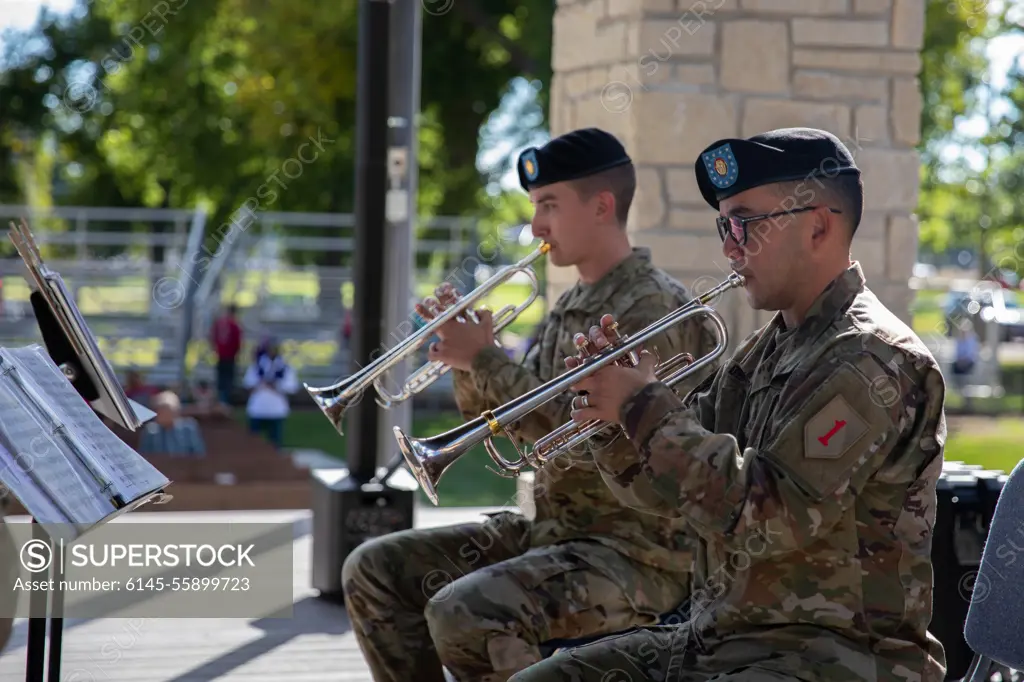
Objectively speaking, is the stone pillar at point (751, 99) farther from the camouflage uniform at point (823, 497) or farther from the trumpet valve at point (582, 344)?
the camouflage uniform at point (823, 497)

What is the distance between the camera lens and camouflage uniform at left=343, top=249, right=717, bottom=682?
A: 125 inches

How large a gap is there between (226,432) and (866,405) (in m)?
11.2

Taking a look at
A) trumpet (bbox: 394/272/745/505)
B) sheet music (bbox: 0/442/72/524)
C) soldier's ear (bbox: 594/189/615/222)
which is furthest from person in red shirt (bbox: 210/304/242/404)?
sheet music (bbox: 0/442/72/524)

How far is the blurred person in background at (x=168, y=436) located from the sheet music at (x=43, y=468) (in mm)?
7412

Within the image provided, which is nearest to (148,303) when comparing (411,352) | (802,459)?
(411,352)

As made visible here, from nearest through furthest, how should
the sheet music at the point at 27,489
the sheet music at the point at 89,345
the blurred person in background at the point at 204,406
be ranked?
1. the sheet music at the point at 27,489
2. the sheet music at the point at 89,345
3. the blurred person in background at the point at 204,406

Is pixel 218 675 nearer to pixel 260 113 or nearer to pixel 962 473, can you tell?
pixel 962 473

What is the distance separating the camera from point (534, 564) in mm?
3307

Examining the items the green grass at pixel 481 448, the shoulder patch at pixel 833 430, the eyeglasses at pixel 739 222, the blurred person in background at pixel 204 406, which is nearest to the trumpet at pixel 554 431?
the eyeglasses at pixel 739 222

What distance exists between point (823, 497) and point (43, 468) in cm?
149

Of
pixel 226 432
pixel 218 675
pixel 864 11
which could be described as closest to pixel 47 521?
pixel 218 675

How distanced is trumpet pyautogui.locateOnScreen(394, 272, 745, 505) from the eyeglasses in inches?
4.3

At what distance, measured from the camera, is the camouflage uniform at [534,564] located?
3.17 meters

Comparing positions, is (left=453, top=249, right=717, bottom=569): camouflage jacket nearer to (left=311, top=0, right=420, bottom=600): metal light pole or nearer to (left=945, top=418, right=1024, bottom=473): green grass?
(left=311, top=0, right=420, bottom=600): metal light pole
